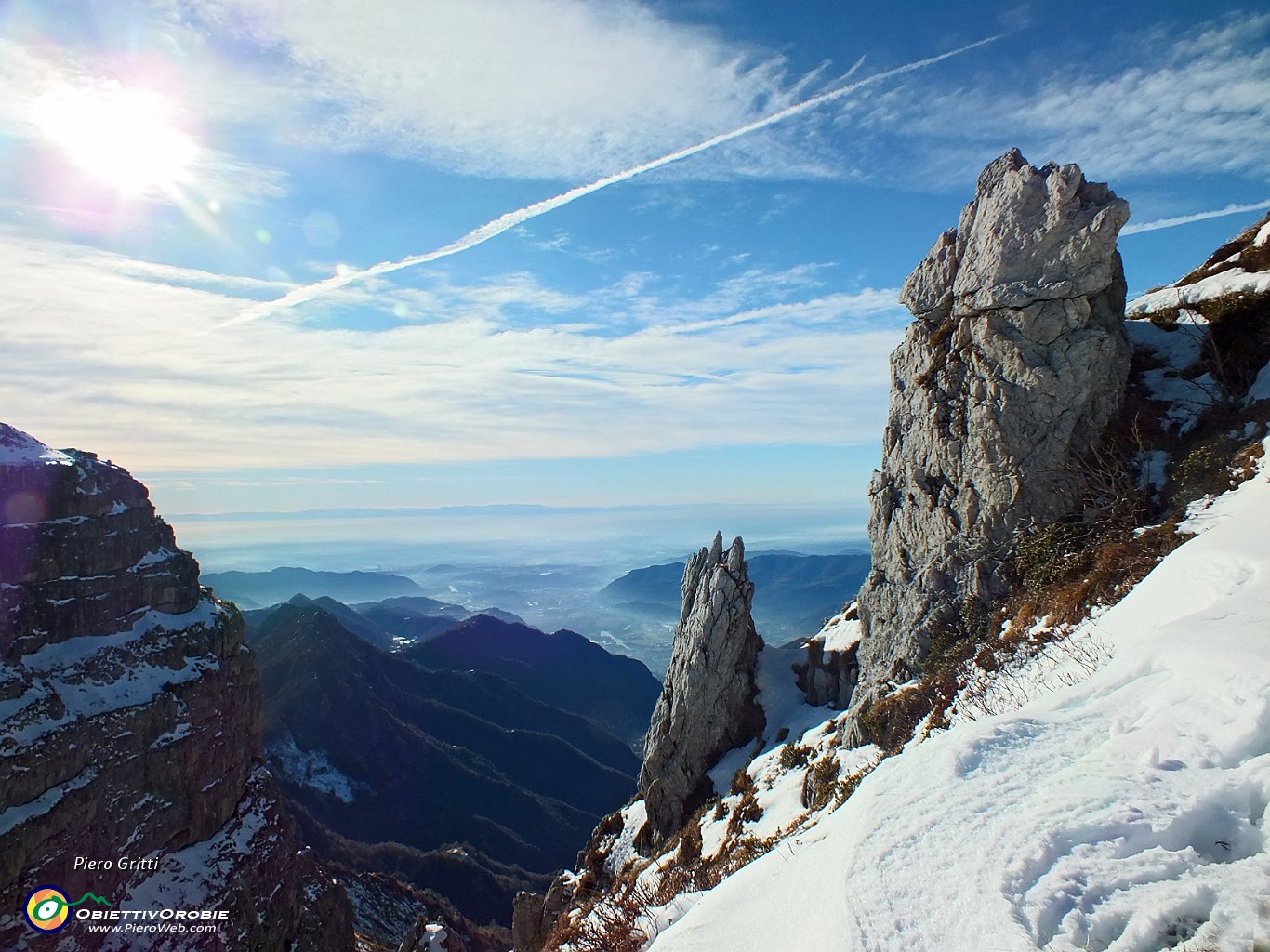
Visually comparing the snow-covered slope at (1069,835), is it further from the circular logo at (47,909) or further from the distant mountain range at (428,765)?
the distant mountain range at (428,765)

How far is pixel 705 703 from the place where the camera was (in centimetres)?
3133

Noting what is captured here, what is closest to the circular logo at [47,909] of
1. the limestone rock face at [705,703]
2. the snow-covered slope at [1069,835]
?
the limestone rock face at [705,703]

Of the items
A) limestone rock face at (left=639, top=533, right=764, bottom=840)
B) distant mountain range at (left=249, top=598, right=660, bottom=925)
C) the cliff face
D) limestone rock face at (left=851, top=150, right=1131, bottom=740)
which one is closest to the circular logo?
the cliff face

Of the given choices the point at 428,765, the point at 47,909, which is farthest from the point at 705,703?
the point at 428,765

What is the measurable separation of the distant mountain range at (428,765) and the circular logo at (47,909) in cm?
5092

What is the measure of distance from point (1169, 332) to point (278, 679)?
13785 centimetres

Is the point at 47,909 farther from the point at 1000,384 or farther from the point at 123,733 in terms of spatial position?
the point at 1000,384

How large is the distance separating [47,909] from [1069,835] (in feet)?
173

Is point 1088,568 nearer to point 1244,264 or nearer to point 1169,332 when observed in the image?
point 1169,332

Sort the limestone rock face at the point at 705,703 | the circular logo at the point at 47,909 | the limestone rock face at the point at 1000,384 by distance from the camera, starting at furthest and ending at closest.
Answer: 1. the circular logo at the point at 47,909
2. the limestone rock face at the point at 705,703
3. the limestone rock face at the point at 1000,384

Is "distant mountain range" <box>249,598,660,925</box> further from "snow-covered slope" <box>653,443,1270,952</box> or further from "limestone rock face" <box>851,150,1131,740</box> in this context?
"snow-covered slope" <box>653,443,1270,952</box>

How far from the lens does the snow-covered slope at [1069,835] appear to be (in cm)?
479

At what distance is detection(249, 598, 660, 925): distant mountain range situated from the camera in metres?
88.4

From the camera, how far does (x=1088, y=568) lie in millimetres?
17141
